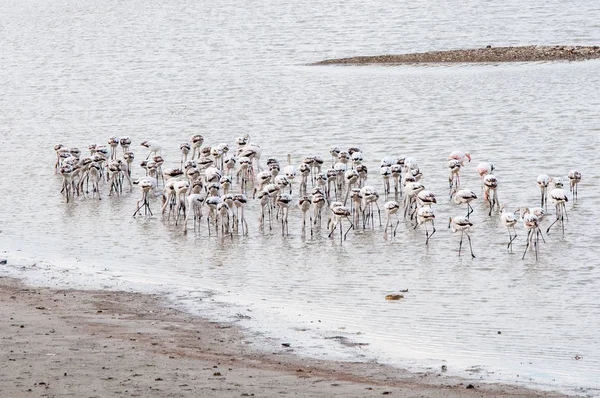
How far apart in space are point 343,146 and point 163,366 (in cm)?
1753

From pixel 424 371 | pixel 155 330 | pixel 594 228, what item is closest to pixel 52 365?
pixel 155 330

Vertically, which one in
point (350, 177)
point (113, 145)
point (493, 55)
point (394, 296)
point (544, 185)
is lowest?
point (394, 296)

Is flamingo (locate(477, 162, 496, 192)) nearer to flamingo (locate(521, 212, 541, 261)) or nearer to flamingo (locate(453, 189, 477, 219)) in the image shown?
flamingo (locate(453, 189, 477, 219))

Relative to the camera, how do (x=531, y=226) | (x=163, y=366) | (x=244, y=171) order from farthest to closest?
(x=244, y=171), (x=531, y=226), (x=163, y=366)

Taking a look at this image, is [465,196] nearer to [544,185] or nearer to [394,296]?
[544,185]

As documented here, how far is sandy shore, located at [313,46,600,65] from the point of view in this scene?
42.5 meters

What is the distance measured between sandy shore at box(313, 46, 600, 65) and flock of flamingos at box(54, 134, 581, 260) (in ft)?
64.9

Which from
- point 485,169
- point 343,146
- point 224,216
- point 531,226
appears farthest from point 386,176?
point 343,146

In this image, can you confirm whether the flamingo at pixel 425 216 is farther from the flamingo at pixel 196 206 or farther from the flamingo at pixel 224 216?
the flamingo at pixel 196 206

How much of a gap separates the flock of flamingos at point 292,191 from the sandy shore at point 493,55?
64.9 feet

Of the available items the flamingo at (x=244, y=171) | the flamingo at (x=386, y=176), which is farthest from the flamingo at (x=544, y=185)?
the flamingo at (x=244, y=171)

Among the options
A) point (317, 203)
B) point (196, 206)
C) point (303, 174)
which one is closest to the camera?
point (317, 203)

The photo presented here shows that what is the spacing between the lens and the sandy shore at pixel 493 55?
140 feet

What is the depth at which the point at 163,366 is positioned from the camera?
11023 millimetres
